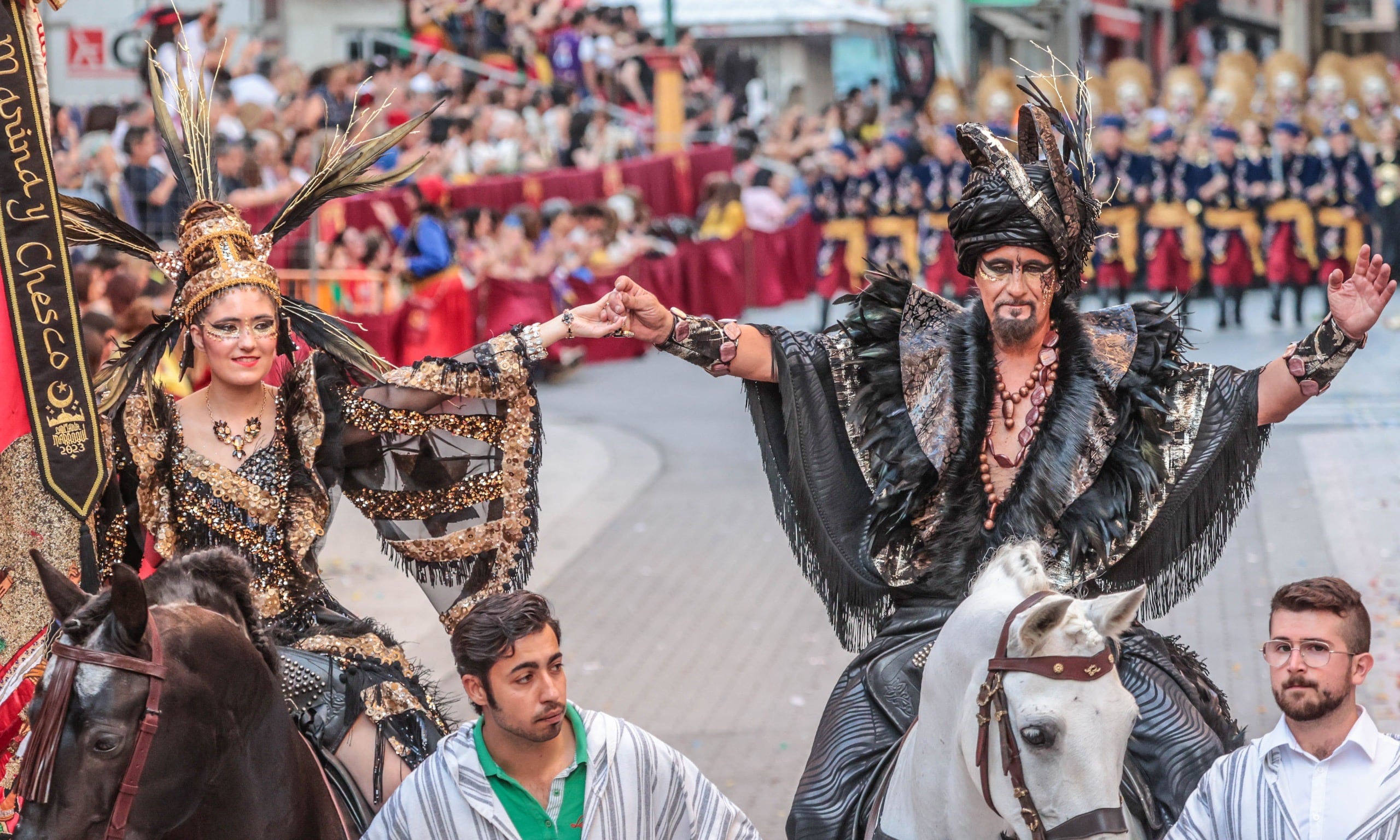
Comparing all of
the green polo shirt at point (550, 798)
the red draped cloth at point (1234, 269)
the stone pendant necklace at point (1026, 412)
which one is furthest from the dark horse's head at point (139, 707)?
the red draped cloth at point (1234, 269)

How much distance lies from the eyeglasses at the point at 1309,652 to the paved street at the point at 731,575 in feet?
12.4

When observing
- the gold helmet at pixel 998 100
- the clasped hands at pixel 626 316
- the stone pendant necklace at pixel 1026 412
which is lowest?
the gold helmet at pixel 998 100

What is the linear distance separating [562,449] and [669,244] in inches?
→ 229

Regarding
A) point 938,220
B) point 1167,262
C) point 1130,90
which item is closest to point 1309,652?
point 938,220

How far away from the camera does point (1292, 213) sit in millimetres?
20281

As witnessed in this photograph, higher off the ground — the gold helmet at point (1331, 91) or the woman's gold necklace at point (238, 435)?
the woman's gold necklace at point (238, 435)

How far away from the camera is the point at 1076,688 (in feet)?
11.3

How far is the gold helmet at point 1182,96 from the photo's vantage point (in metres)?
25.9

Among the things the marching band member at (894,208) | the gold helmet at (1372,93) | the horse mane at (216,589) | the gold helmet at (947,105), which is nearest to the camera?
the horse mane at (216,589)

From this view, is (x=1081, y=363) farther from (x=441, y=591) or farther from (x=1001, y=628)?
(x=441, y=591)

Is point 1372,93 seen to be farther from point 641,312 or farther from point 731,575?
point 641,312

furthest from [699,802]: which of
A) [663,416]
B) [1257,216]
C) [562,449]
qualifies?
[1257,216]

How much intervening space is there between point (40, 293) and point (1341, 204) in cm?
1814

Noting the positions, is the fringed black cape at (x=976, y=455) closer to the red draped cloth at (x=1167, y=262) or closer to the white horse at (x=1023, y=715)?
the white horse at (x=1023, y=715)
